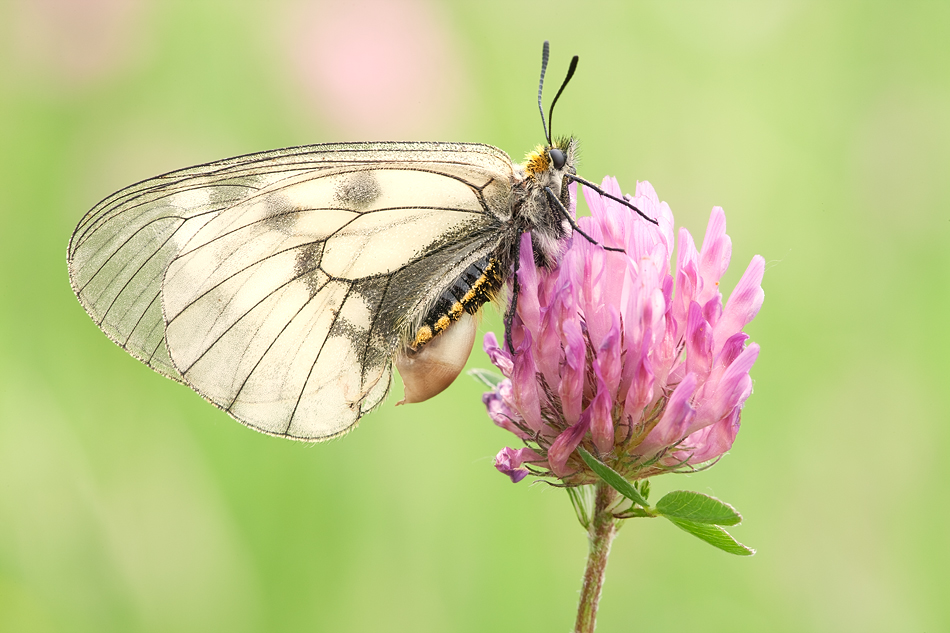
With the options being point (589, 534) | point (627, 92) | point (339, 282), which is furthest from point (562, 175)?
point (627, 92)

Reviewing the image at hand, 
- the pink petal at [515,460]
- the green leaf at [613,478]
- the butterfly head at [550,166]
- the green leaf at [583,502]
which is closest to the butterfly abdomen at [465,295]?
the butterfly head at [550,166]

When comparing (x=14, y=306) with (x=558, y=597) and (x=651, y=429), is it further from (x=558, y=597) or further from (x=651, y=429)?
(x=651, y=429)

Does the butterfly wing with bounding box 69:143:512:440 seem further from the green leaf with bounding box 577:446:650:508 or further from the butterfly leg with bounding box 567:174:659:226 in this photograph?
the green leaf with bounding box 577:446:650:508

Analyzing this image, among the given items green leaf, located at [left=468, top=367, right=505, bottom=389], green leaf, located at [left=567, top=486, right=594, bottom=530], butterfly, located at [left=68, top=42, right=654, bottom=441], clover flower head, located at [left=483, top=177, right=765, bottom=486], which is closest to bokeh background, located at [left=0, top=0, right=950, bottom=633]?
butterfly, located at [left=68, top=42, right=654, bottom=441]

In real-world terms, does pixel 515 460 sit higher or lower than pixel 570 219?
lower

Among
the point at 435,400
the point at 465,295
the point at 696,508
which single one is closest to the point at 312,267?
the point at 465,295

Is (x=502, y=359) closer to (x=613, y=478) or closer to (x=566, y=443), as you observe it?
(x=566, y=443)

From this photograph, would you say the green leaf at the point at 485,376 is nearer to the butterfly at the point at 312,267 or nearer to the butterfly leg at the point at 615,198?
the butterfly at the point at 312,267
